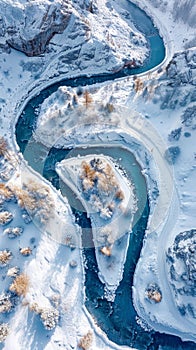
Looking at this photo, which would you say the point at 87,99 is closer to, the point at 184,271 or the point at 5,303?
the point at 184,271

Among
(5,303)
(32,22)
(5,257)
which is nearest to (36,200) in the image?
(5,257)

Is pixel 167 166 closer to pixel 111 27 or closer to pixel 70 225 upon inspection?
pixel 70 225

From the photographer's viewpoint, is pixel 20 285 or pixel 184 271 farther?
pixel 184 271

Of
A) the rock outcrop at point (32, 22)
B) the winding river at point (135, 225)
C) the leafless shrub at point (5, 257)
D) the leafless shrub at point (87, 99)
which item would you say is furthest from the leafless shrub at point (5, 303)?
the rock outcrop at point (32, 22)

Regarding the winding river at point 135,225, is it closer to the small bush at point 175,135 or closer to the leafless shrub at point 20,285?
the small bush at point 175,135

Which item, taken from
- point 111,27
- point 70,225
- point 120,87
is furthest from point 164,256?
point 111,27

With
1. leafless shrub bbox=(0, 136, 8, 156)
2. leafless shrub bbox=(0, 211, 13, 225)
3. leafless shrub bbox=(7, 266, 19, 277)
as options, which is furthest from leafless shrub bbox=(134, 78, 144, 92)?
leafless shrub bbox=(7, 266, 19, 277)

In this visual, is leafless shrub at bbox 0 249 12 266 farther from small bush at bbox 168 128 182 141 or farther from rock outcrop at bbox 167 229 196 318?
small bush at bbox 168 128 182 141
